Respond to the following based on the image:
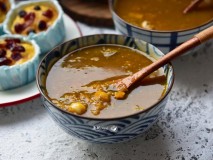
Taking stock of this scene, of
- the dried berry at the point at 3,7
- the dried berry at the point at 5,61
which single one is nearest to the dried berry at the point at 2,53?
the dried berry at the point at 5,61

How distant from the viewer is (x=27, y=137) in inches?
57.6

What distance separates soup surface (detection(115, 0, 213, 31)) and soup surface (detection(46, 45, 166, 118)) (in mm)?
220

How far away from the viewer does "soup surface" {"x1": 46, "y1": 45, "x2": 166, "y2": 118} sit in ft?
4.19

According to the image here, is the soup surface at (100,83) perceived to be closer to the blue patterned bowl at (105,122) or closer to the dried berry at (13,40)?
the blue patterned bowl at (105,122)

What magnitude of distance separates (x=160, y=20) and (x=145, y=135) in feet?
1.62

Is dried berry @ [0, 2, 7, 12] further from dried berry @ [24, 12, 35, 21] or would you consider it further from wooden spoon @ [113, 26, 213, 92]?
wooden spoon @ [113, 26, 213, 92]

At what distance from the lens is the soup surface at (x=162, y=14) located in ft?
5.42

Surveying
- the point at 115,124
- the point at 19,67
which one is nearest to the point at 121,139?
the point at 115,124

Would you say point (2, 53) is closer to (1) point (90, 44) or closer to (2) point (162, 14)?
(1) point (90, 44)

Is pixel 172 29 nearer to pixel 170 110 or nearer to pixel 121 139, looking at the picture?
pixel 170 110

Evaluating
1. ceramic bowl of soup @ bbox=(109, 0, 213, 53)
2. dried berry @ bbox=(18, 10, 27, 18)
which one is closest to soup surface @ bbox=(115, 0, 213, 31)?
ceramic bowl of soup @ bbox=(109, 0, 213, 53)

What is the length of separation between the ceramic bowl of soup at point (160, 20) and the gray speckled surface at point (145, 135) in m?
0.18

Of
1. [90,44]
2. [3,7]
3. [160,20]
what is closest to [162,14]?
[160,20]

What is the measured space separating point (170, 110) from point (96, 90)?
0.33m
